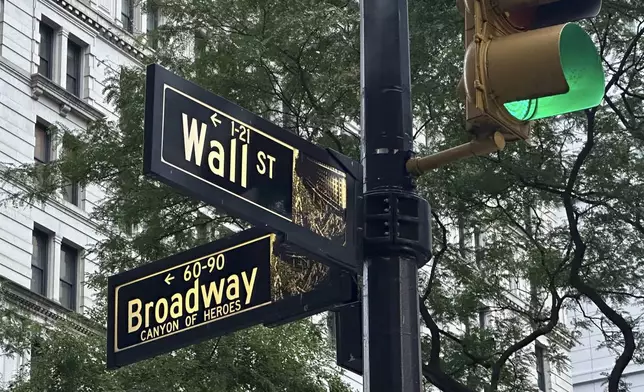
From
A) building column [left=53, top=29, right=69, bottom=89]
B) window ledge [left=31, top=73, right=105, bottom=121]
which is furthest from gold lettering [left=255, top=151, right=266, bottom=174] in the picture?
building column [left=53, top=29, right=69, bottom=89]

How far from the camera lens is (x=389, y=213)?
6.09 metres

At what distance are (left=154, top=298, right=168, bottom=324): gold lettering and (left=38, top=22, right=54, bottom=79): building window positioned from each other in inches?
1166

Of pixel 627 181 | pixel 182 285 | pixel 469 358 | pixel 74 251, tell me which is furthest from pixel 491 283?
pixel 74 251

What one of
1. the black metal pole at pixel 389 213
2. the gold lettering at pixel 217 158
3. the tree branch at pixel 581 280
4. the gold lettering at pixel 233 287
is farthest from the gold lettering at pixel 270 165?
the tree branch at pixel 581 280

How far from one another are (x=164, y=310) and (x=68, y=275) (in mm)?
28052

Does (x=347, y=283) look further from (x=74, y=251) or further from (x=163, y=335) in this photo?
(x=74, y=251)

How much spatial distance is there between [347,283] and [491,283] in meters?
14.1

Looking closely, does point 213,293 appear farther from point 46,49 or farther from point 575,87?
point 46,49

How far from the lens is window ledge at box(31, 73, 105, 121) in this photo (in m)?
34.5

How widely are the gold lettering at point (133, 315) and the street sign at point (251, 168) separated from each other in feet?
3.52

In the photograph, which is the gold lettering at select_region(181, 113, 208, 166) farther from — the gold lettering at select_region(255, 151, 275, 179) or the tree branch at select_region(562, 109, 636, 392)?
the tree branch at select_region(562, 109, 636, 392)

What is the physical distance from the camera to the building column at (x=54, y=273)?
3294cm

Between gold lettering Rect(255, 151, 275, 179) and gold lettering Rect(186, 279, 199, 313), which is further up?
gold lettering Rect(255, 151, 275, 179)

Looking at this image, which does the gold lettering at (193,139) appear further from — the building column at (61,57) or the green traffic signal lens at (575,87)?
the building column at (61,57)
